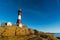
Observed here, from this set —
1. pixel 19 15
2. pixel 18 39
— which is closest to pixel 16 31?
pixel 18 39

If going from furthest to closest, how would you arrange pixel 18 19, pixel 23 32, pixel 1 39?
pixel 18 19, pixel 23 32, pixel 1 39

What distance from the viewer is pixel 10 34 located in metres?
39.3

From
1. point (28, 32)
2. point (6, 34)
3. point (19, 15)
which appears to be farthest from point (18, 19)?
point (6, 34)

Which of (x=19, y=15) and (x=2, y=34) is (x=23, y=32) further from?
(x=19, y=15)

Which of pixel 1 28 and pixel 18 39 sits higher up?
pixel 1 28

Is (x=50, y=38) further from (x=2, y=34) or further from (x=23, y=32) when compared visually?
(x=2, y=34)

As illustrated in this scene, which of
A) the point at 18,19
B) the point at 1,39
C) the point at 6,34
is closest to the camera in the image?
the point at 1,39

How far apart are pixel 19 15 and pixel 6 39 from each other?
62.8ft

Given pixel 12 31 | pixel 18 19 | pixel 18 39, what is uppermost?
pixel 18 19

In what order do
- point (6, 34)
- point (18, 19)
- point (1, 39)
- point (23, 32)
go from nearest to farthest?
point (1, 39), point (6, 34), point (23, 32), point (18, 19)

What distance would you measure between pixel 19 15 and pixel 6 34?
13.8m

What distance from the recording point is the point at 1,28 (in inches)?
1608

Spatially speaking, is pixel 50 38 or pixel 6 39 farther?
pixel 50 38

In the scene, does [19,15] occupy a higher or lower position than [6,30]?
higher
